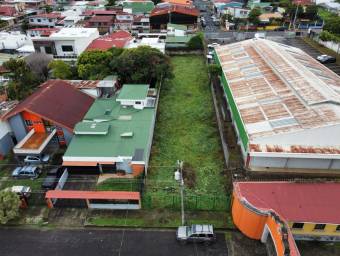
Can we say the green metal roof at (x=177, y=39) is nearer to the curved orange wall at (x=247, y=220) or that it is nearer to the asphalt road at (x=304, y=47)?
the asphalt road at (x=304, y=47)

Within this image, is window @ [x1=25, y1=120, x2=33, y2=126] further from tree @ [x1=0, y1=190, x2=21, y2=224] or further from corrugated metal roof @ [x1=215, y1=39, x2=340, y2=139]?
corrugated metal roof @ [x1=215, y1=39, x2=340, y2=139]

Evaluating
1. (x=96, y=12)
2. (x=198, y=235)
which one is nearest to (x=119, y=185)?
(x=198, y=235)

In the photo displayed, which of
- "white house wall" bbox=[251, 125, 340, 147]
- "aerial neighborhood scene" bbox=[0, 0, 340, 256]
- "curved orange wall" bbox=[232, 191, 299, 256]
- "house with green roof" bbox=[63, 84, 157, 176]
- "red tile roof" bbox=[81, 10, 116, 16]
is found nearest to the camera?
"curved orange wall" bbox=[232, 191, 299, 256]

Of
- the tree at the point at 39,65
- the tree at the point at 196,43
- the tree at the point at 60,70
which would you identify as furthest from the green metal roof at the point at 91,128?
the tree at the point at 196,43

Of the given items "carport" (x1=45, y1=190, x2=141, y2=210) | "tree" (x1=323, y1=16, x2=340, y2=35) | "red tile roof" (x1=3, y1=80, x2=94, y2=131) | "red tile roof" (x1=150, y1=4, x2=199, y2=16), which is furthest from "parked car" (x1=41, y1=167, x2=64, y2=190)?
"red tile roof" (x1=150, y1=4, x2=199, y2=16)

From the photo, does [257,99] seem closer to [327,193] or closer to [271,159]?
[271,159]

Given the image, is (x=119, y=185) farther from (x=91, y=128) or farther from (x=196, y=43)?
(x=196, y=43)
